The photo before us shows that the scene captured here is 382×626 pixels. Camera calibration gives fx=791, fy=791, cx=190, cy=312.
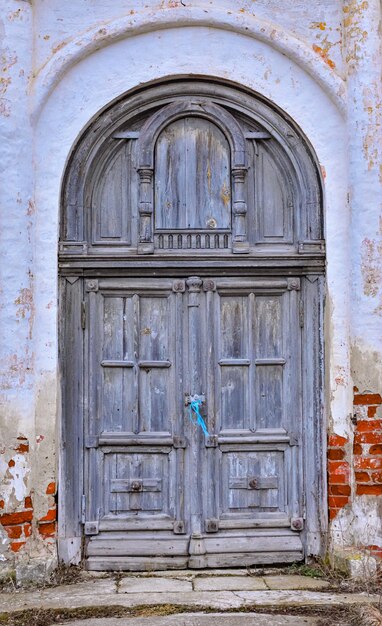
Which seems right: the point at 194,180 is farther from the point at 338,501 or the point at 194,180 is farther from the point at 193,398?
the point at 338,501

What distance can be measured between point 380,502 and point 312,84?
122 inches

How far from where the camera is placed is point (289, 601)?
5.07 meters

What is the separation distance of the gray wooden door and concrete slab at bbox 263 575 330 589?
0.68ft

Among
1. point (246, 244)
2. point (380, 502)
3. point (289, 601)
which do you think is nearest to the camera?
point (289, 601)

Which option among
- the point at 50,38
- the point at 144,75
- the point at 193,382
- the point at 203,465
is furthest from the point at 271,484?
the point at 50,38

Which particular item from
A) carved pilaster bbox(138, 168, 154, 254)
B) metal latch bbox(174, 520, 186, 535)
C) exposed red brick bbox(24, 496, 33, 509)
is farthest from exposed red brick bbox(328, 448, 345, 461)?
exposed red brick bbox(24, 496, 33, 509)

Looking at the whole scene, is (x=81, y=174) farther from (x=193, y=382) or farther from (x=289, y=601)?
(x=289, y=601)

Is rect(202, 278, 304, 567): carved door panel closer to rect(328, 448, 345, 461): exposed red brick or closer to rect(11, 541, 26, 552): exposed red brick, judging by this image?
rect(328, 448, 345, 461): exposed red brick

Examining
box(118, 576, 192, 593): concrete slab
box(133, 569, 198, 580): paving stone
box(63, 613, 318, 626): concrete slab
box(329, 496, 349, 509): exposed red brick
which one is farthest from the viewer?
box(329, 496, 349, 509): exposed red brick

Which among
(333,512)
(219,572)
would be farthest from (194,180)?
(219,572)

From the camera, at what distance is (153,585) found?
5.43 metres

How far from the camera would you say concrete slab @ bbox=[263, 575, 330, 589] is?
5.41 metres

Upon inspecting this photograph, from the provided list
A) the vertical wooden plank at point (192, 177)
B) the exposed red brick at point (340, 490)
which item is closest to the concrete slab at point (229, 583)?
the exposed red brick at point (340, 490)

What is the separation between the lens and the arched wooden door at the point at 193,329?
5883 mm
